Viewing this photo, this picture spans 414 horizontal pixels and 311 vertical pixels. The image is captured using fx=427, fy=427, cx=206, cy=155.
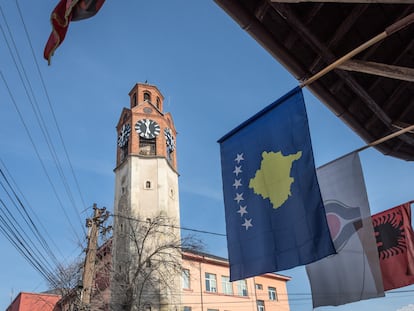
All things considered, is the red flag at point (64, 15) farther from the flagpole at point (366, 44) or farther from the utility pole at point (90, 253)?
the utility pole at point (90, 253)

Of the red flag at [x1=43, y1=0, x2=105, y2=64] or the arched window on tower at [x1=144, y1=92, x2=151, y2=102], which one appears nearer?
the red flag at [x1=43, y1=0, x2=105, y2=64]

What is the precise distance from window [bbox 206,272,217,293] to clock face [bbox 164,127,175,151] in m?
12.4

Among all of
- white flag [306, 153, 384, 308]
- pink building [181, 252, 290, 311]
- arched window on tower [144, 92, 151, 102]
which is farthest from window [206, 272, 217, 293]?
white flag [306, 153, 384, 308]

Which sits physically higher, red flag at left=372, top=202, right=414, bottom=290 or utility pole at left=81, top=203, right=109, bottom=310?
utility pole at left=81, top=203, right=109, bottom=310

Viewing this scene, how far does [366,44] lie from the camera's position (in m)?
4.31

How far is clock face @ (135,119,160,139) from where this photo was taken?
40.2 meters

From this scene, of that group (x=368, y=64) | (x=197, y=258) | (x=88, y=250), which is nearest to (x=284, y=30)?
(x=368, y=64)

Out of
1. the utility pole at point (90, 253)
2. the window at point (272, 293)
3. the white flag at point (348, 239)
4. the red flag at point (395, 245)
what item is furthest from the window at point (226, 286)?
the red flag at point (395, 245)

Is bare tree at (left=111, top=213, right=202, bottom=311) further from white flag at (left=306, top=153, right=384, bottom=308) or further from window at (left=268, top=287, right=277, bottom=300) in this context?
white flag at (left=306, top=153, right=384, bottom=308)

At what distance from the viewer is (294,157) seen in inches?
210

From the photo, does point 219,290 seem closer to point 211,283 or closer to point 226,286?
point 211,283

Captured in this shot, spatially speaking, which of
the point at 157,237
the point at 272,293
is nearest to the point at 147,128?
the point at 157,237

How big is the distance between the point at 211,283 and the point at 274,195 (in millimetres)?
35076

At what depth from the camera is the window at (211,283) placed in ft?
125
